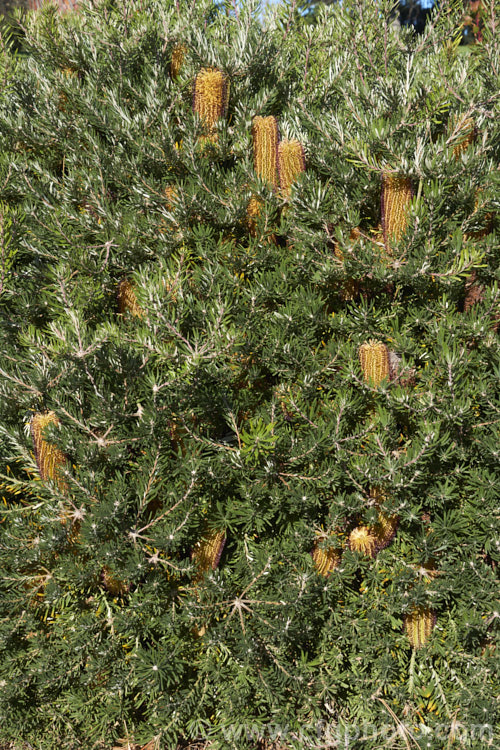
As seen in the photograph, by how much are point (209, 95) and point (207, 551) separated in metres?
2.23

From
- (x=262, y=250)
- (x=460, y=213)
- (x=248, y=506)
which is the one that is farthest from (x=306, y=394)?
(x=460, y=213)

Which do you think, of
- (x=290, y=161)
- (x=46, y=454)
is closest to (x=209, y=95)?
(x=290, y=161)

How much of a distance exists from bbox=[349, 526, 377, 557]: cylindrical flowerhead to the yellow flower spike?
2.07 m

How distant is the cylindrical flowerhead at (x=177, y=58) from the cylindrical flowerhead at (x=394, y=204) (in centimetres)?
132

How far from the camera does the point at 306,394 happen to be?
8.09ft

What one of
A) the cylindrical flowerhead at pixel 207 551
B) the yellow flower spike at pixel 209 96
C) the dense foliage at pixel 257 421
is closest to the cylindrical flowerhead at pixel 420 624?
the dense foliage at pixel 257 421

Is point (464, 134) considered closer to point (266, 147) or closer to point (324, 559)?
point (266, 147)

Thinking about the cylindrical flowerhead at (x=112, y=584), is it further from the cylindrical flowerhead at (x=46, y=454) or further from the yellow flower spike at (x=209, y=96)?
the yellow flower spike at (x=209, y=96)

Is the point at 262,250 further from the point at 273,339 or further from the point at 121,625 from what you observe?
the point at 121,625

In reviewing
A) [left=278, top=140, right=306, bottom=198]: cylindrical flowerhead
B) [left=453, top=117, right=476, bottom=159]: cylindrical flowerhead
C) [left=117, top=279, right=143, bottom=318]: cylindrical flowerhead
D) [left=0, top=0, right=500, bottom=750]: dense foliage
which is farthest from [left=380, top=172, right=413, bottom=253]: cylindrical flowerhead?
[left=117, top=279, right=143, bottom=318]: cylindrical flowerhead

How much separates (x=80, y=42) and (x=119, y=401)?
2.03 m

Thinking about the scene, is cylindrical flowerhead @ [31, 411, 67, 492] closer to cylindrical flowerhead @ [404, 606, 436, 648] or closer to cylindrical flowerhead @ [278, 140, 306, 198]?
cylindrical flowerhead @ [278, 140, 306, 198]

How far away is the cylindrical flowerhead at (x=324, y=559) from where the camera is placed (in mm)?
2502

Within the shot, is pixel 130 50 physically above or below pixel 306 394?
above
